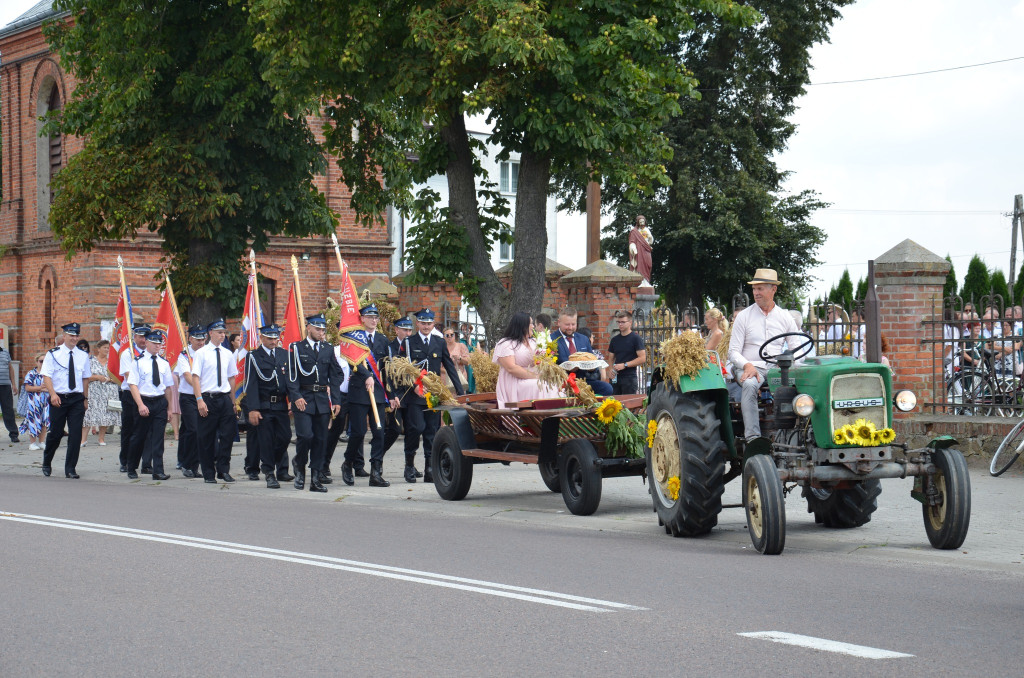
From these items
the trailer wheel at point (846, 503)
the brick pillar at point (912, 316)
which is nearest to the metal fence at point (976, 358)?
the brick pillar at point (912, 316)

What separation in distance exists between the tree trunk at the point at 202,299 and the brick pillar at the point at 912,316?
41.3 ft

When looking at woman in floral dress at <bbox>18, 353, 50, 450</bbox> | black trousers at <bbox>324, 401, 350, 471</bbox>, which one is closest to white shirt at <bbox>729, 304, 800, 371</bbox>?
black trousers at <bbox>324, 401, 350, 471</bbox>

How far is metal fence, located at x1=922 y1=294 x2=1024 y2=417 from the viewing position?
14.7 meters

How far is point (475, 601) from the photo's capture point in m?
7.40

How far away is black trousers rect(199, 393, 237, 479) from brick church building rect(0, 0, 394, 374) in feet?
58.5

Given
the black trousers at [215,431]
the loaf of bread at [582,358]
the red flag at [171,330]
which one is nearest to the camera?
the loaf of bread at [582,358]

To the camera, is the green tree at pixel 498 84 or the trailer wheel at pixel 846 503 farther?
the green tree at pixel 498 84

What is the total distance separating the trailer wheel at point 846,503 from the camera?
10438 mm

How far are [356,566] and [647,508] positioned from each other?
456 centimetres

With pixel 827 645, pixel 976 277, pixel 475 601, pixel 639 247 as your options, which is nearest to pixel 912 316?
pixel 475 601

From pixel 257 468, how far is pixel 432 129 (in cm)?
537

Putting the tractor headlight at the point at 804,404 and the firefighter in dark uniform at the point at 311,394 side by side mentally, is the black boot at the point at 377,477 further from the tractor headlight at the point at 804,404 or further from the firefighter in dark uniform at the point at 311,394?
the tractor headlight at the point at 804,404

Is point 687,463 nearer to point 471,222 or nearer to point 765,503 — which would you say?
point 765,503

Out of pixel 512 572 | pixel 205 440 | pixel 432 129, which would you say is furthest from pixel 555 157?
pixel 512 572
